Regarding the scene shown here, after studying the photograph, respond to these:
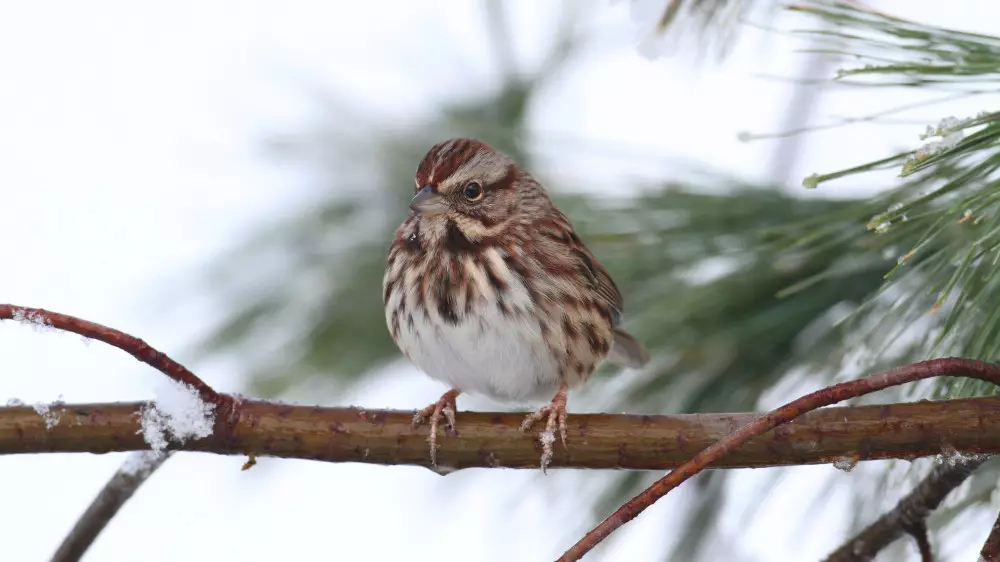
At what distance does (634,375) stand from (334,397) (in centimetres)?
67

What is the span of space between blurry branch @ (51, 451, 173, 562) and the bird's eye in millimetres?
853

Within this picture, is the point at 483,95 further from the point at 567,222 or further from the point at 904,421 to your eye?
the point at 904,421

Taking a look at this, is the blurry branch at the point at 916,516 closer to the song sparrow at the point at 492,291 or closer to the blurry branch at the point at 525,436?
the blurry branch at the point at 525,436

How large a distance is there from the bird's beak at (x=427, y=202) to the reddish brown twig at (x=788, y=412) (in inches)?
40.3

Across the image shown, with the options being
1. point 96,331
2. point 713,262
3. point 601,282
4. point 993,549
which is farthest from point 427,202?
point 993,549

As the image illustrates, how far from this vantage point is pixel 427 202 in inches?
84.1

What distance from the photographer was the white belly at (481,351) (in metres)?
2.05

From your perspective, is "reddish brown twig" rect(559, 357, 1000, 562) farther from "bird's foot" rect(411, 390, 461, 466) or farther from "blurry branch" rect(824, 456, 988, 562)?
"bird's foot" rect(411, 390, 461, 466)

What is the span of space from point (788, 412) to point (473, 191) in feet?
3.74

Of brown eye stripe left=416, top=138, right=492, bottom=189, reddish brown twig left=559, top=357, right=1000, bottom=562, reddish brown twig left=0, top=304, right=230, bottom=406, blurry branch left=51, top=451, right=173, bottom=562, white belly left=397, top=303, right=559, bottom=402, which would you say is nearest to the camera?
reddish brown twig left=559, top=357, right=1000, bottom=562

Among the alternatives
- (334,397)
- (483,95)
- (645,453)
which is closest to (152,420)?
(645,453)

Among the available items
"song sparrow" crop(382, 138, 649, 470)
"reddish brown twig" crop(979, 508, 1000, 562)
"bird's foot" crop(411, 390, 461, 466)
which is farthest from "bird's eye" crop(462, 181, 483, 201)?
"reddish brown twig" crop(979, 508, 1000, 562)

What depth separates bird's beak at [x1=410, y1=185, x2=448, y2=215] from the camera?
2121mm

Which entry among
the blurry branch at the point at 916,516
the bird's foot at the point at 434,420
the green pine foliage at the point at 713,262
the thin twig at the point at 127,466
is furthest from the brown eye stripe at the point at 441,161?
the blurry branch at the point at 916,516
